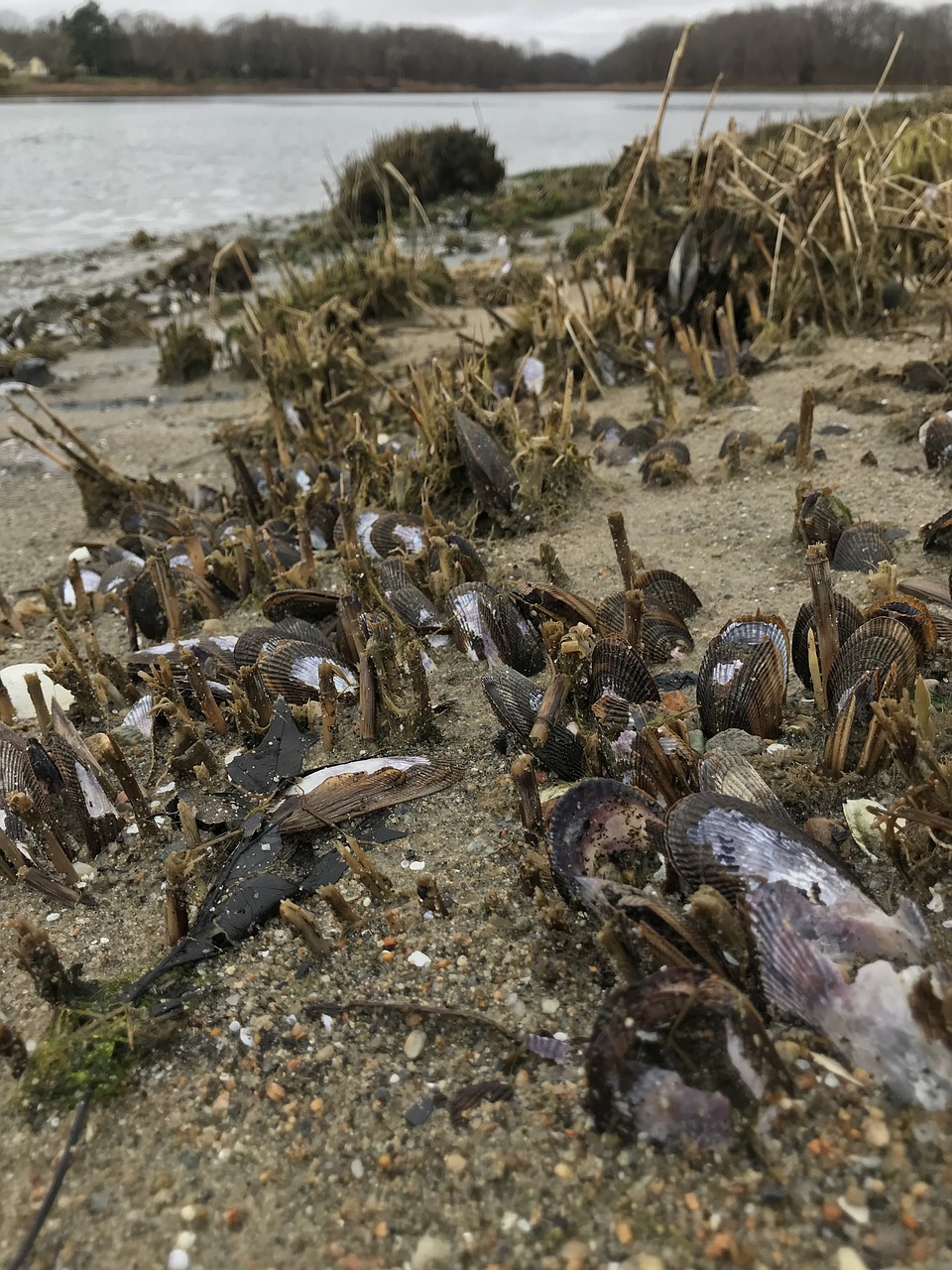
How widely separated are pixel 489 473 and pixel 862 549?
1.67 m

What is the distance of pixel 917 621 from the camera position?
2385 millimetres

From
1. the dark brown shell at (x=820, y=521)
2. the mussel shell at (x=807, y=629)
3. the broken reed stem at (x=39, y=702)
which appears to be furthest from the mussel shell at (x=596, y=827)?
the dark brown shell at (x=820, y=521)

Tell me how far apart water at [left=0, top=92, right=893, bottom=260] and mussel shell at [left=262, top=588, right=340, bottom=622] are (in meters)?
7.00

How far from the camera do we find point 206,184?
27562mm

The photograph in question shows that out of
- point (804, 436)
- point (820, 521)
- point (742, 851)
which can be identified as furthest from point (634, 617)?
point (804, 436)

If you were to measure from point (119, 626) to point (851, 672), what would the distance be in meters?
3.21

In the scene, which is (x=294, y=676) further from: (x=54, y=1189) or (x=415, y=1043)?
(x=54, y=1189)

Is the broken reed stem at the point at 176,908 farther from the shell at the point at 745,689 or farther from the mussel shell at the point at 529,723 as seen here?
the shell at the point at 745,689

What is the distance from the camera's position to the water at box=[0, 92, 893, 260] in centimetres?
2070

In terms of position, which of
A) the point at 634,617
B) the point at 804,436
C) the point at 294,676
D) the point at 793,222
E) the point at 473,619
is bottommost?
the point at 294,676

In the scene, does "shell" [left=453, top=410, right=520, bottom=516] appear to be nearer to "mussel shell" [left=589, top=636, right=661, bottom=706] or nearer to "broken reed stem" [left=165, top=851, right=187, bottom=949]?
"mussel shell" [left=589, top=636, right=661, bottom=706]

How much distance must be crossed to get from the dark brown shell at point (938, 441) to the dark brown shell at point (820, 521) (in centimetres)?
77

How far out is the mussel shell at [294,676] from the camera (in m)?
2.89

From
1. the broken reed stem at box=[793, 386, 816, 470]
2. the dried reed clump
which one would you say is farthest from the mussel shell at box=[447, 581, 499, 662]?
the dried reed clump
